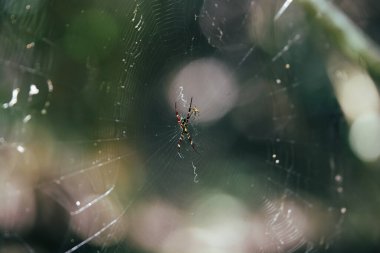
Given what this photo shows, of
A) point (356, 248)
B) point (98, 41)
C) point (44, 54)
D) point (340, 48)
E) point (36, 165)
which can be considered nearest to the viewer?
point (340, 48)

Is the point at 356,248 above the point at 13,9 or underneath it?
underneath

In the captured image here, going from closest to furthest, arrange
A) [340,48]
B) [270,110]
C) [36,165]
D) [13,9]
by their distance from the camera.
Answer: [340,48], [13,9], [36,165], [270,110]

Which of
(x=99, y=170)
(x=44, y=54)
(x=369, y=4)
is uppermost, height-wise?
(x=44, y=54)

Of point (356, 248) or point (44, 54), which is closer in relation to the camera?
point (44, 54)

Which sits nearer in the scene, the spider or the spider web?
the spider web

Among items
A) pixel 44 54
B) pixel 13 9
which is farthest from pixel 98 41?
pixel 13 9

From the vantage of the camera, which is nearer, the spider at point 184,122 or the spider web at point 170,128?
the spider web at point 170,128

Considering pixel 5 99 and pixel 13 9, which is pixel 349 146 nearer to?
pixel 5 99
